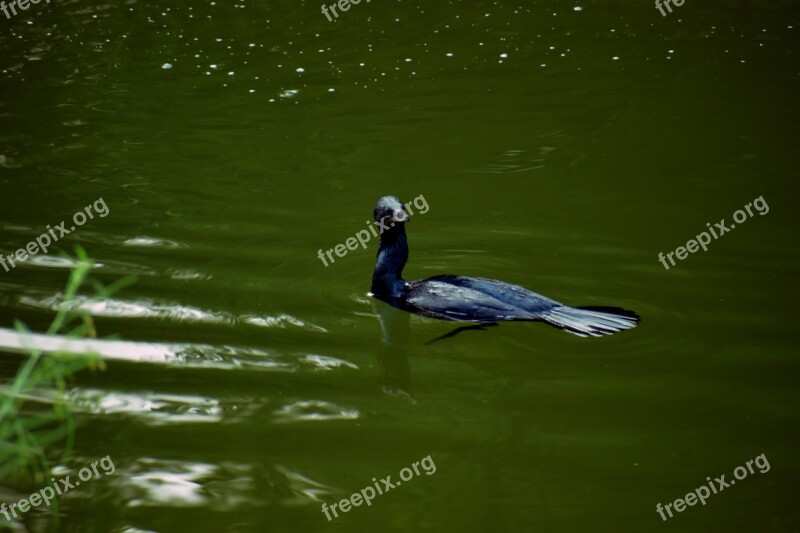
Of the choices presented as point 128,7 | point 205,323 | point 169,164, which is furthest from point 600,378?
point 128,7

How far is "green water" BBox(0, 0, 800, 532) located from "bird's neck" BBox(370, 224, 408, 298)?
0.21 m

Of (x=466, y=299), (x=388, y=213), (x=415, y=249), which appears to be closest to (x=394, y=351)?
(x=466, y=299)

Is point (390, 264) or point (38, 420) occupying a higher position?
point (390, 264)

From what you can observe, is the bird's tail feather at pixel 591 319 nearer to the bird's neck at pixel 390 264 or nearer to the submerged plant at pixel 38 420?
the bird's neck at pixel 390 264

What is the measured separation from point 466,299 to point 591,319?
2.48 ft

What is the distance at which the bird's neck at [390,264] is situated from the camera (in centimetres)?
595

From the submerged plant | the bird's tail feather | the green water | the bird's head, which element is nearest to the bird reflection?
the green water

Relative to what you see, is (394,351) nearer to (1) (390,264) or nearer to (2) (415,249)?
(1) (390,264)

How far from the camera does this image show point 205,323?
18.2ft

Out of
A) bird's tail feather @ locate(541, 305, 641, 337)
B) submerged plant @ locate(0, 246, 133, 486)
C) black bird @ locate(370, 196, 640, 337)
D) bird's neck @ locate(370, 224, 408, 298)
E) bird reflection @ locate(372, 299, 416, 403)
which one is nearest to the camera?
submerged plant @ locate(0, 246, 133, 486)

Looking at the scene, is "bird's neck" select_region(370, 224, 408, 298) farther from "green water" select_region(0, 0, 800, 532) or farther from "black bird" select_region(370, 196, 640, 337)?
"green water" select_region(0, 0, 800, 532)

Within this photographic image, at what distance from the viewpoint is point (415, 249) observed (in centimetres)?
686

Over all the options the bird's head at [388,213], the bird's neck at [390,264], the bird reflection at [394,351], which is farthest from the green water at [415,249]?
the bird's head at [388,213]

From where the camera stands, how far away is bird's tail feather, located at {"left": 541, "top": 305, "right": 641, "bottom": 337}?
5.22 m
